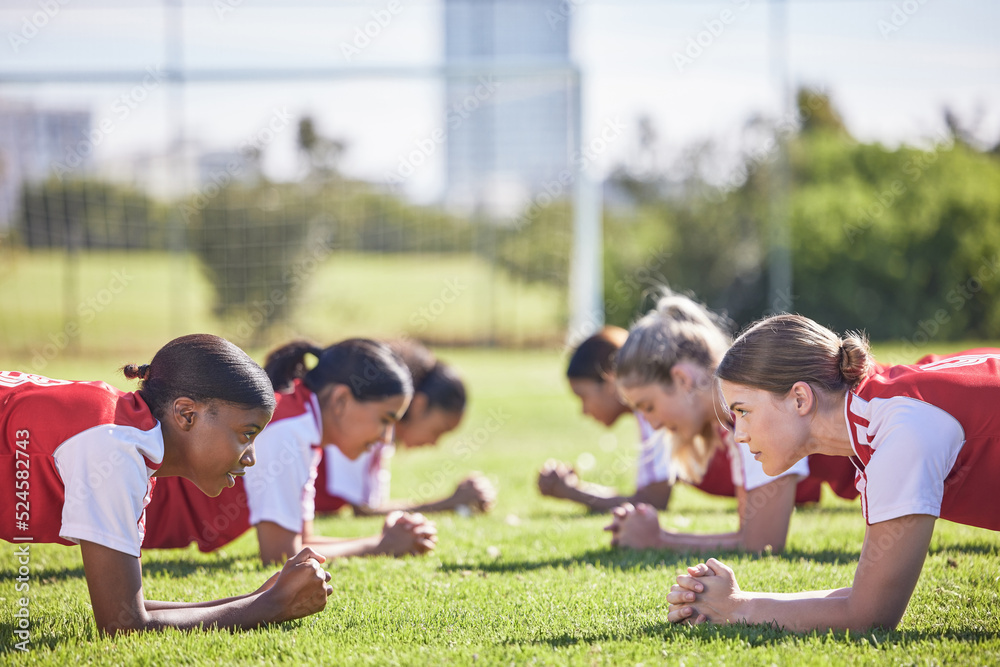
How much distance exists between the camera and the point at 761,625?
122 inches

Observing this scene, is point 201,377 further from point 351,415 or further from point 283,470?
point 351,415

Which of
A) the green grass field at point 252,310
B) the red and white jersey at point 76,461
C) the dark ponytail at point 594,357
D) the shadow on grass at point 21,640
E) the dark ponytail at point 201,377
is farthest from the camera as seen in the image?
the green grass field at point 252,310

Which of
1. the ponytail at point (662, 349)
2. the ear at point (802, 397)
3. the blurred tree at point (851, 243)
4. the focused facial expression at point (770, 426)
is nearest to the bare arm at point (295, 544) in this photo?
the ponytail at point (662, 349)

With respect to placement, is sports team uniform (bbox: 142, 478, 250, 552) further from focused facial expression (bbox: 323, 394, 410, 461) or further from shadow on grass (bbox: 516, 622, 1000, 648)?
shadow on grass (bbox: 516, 622, 1000, 648)

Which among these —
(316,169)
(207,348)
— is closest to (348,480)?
(207,348)

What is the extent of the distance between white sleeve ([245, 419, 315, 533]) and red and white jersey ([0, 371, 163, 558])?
959 millimetres

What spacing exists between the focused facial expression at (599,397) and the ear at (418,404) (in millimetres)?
1050

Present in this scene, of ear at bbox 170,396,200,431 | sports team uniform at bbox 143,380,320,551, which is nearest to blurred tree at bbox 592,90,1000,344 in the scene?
sports team uniform at bbox 143,380,320,551

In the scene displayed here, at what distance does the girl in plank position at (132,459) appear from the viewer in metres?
2.91

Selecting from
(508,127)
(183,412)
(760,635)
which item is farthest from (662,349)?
(508,127)

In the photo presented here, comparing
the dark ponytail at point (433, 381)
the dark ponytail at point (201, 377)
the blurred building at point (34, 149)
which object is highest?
the blurred building at point (34, 149)

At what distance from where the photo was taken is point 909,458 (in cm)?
280

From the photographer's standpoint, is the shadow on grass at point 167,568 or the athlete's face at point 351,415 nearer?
the shadow on grass at point 167,568

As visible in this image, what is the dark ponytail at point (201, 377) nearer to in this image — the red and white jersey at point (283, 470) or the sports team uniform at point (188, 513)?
the red and white jersey at point (283, 470)
